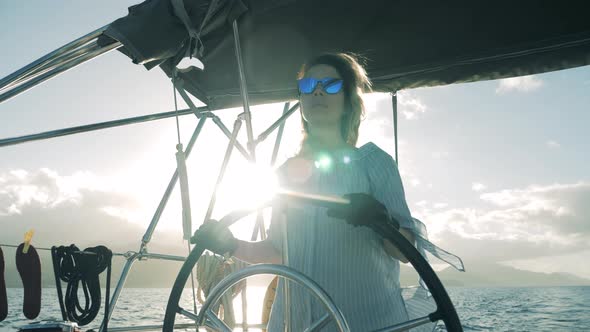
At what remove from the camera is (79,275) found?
5.96 feet

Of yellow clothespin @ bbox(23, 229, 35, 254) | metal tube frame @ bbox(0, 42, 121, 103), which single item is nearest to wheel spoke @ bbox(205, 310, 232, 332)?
metal tube frame @ bbox(0, 42, 121, 103)

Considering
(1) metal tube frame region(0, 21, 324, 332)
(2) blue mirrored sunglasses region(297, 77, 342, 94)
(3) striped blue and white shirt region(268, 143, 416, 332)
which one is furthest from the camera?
(1) metal tube frame region(0, 21, 324, 332)

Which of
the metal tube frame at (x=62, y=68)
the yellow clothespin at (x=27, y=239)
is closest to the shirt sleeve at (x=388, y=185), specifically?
the metal tube frame at (x=62, y=68)

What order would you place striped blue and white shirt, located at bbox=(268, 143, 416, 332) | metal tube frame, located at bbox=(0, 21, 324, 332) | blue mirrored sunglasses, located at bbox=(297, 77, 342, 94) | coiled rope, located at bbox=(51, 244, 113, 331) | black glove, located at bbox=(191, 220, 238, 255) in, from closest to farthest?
black glove, located at bbox=(191, 220, 238, 255) → striped blue and white shirt, located at bbox=(268, 143, 416, 332) → blue mirrored sunglasses, located at bbox=(297, 77, 342, 94) → metal tube frame, located at bbox=(0, 21, 324, 332) → coiled rope, located at bbox=(51, 244, 113, 331)

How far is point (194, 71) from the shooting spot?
7.91 feet

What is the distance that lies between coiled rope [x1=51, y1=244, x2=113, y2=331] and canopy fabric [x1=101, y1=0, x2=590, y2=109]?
0.84 meters

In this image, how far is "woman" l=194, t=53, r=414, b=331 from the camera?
1176 millimetres

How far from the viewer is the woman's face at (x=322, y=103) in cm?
143

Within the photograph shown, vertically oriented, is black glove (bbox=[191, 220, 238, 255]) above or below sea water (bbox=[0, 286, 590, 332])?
above

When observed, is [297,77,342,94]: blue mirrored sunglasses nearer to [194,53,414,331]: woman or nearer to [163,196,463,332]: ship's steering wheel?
[194,53,414,331]: woman

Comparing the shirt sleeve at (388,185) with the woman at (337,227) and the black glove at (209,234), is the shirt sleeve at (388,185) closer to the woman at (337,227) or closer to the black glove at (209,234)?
the woman at (337,227)

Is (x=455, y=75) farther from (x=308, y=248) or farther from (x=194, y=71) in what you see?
(x=308, y=248)

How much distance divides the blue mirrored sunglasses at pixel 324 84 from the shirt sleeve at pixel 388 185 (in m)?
0.25

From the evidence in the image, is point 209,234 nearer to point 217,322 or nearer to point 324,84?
point 217,322
